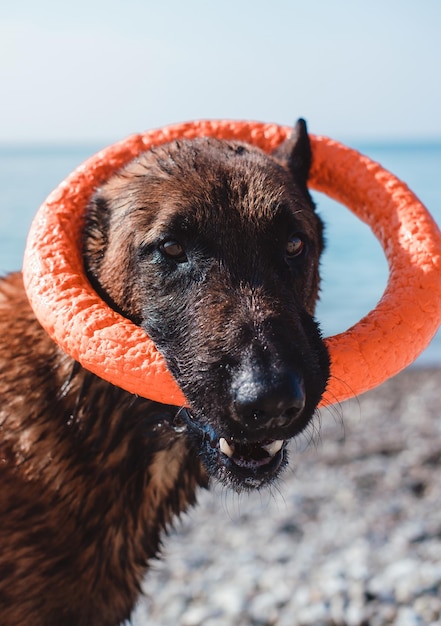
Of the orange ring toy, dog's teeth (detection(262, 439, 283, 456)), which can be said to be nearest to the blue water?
the orange ring toy

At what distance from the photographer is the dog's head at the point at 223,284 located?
11.5 feet

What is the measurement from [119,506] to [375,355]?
1.61m

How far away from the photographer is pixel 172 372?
151 inches

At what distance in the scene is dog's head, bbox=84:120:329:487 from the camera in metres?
3.50

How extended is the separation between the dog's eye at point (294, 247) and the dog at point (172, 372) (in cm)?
1

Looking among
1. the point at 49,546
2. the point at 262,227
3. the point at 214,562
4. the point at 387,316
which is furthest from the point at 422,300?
the point at 214,562

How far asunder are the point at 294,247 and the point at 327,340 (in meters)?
0.54

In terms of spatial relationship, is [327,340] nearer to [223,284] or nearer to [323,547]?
[223,284]

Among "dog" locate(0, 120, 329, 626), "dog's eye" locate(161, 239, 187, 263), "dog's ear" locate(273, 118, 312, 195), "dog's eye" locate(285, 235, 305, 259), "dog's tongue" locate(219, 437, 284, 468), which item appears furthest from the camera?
"dog's ear" locate(273, 118, 312, 195)

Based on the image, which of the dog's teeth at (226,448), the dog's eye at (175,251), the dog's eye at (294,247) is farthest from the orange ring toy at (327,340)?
the dog's eye at (294,247)

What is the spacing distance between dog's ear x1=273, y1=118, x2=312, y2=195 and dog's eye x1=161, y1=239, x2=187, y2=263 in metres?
1.19

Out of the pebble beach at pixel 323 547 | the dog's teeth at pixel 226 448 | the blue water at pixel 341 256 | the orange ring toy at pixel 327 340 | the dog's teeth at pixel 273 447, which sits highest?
the orange ring toy at pixel 327 340

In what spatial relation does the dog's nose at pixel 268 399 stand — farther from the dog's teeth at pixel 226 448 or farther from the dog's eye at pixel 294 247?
the dog's eye at pixel 294 247

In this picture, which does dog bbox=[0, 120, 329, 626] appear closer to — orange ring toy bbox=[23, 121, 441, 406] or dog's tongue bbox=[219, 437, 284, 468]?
dog's tongue bbox=[219, 437, 284, 468]
